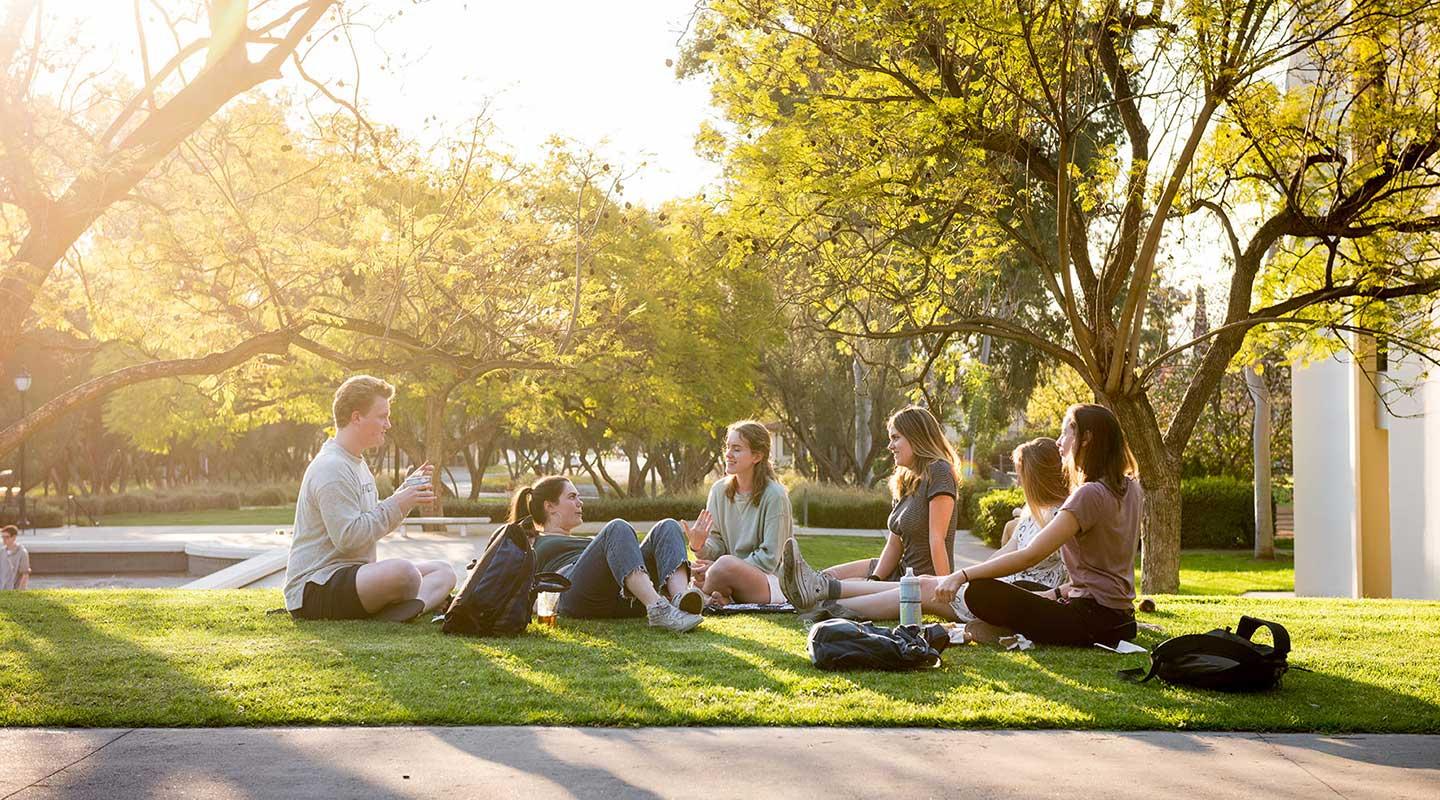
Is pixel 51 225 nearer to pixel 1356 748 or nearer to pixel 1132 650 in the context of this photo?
pixel 1132 650

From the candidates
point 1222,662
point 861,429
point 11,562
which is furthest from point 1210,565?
point 1222,662

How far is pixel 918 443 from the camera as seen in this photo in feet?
26.9

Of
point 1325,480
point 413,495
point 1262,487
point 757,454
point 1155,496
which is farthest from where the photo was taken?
point 1262,487

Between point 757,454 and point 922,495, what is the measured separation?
1161mm

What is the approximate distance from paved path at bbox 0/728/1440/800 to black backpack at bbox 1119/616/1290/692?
0.65m

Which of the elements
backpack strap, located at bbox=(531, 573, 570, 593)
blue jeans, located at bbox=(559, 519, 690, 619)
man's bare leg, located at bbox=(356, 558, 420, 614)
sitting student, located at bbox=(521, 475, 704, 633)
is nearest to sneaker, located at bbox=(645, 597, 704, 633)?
sitting student, located at bbox=(521, 475, 704, 633)

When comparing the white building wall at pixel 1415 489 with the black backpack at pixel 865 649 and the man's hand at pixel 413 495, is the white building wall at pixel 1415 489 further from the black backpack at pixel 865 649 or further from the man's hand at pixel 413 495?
the man's hand at pixel 413 495

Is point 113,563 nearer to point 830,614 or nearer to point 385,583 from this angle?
point 385,583

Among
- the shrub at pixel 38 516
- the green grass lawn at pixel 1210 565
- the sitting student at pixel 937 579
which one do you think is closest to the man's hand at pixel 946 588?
the sitting student at pixel 937 579

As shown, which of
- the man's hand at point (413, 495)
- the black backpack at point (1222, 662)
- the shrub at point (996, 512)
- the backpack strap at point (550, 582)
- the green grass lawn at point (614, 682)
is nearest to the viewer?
the green grass lawn at point (614, 682)

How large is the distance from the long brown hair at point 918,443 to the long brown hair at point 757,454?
2.93 feet

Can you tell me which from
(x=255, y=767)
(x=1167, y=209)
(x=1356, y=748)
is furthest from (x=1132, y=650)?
(x=1167, y=209)

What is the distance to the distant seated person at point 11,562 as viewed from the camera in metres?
15.0

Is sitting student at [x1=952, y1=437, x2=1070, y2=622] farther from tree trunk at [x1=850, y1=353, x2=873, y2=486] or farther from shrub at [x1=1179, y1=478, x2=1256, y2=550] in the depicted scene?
tree trunk at [x1=850, y1=353, x2=873, y2=486]
